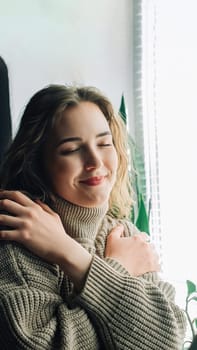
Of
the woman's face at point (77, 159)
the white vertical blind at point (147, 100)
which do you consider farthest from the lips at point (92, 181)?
the white vertical blind at point (147, 100)

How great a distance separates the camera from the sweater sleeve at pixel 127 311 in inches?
36.7

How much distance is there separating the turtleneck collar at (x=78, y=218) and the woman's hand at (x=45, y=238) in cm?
7

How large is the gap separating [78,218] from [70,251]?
0.42ft

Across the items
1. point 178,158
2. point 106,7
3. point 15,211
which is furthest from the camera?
point 106,7

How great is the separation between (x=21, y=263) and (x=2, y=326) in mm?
121

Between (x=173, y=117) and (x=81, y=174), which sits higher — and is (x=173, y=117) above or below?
above

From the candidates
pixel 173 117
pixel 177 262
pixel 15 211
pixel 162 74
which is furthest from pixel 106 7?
pixel 15 211

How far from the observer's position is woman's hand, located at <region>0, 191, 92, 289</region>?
95 cm

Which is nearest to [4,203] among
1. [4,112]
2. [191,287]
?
[4,112]

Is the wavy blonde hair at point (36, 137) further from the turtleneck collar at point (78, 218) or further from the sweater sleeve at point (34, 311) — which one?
the sweater sleeve at point (34, 311)

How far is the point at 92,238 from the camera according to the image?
1115 millimetres

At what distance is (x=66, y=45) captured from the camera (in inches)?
70.5

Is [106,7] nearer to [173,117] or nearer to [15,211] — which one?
[173,117]

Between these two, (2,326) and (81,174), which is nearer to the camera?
(2,326)
